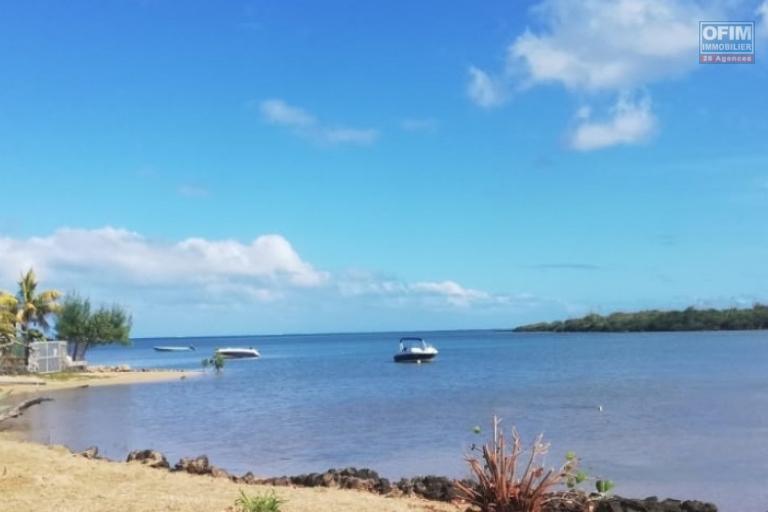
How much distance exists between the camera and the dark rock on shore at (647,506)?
10.7m

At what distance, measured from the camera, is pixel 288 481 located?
13672 millimetres

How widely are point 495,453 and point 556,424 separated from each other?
16.3 metres

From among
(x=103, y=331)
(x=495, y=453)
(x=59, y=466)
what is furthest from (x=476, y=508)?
(x=103, y=331)

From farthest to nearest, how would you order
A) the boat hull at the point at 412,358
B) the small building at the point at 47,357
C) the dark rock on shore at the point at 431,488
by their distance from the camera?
the boat hull at the point at 412,358 < the small building at the point at 47,357 < the dark rock on shore at the point at 431,488

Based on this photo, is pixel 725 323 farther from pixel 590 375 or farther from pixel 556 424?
pixel 556 424

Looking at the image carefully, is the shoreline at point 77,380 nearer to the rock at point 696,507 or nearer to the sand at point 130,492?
the sand at point 130,492

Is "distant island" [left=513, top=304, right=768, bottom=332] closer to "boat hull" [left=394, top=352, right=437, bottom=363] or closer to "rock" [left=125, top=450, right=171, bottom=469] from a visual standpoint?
"boat hull" [left=394, top=352, right=437, bottom=363]

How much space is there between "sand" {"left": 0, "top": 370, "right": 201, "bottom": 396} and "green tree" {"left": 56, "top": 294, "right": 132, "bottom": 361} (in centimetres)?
319

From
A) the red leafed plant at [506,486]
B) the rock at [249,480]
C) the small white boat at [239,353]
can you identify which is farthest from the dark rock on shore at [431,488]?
the small white boat at [239,353]

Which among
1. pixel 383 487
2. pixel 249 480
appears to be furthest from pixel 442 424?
pixel 383 487

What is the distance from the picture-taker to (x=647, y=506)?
36.5ft

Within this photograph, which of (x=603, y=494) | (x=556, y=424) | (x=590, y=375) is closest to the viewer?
(x=603, y=494)

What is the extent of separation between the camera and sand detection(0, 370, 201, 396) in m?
38.7

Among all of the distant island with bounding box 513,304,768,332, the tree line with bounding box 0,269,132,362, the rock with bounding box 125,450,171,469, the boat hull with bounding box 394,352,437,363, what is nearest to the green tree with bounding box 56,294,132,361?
the tree line with bounding box 0,269,132,362
